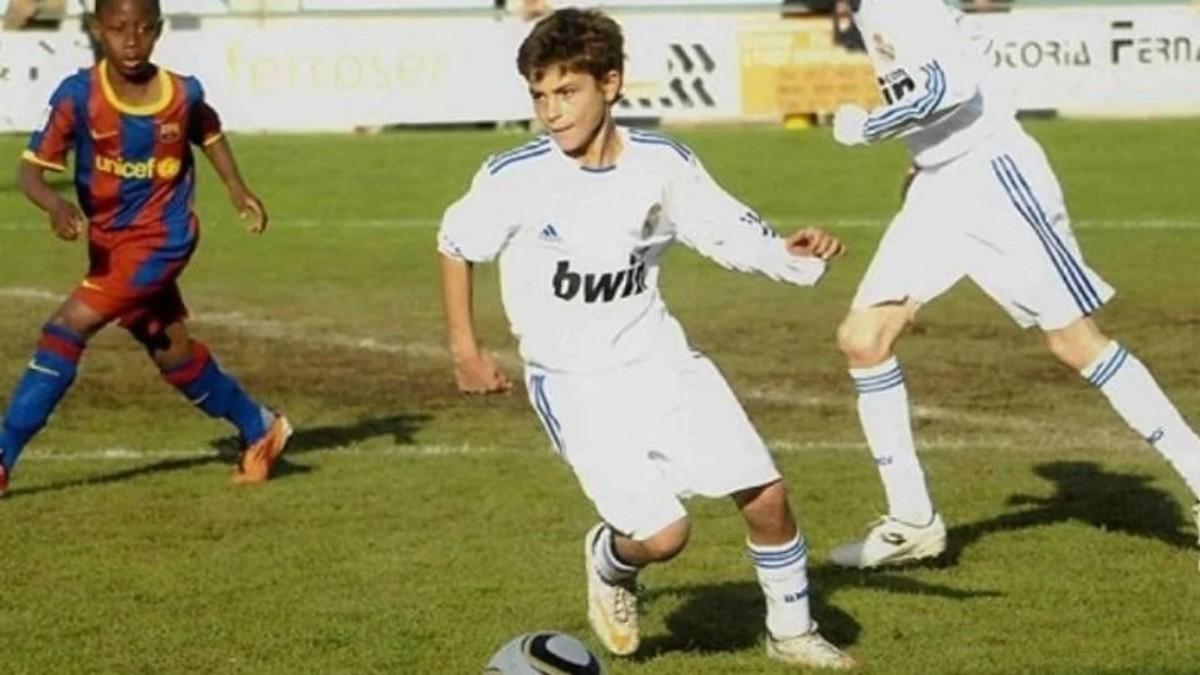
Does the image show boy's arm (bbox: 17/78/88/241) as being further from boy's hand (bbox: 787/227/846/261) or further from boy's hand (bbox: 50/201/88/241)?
boy's hand (bbox: 787/227/846/261)

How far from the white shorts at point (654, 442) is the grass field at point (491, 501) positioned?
21.9 inches

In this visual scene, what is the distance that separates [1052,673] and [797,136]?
20557mm

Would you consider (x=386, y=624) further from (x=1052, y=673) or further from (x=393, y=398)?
(x=393, y=398)

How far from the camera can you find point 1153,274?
1734 cm

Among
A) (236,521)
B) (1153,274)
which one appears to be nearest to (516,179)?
(236,521)

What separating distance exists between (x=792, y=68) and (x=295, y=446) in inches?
726

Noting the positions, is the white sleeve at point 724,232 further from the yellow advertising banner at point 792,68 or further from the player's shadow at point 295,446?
the yellow advertising banner at point 792,68

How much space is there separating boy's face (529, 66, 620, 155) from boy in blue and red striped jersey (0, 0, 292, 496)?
3432mm

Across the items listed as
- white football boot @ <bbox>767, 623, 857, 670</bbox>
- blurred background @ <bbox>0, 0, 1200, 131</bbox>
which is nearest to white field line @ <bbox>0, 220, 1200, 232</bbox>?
blurred background @ <bbox>0, 0, 1200, 131</bbox>

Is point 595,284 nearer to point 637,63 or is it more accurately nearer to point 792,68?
point 637,63

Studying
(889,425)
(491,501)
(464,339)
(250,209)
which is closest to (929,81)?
(889,425)

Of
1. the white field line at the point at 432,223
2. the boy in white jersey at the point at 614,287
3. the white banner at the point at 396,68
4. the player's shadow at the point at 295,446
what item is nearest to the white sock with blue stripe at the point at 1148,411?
the boy in white jersey at the point at 614,287

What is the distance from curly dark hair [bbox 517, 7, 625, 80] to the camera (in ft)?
24.4

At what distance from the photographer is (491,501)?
1056cm
